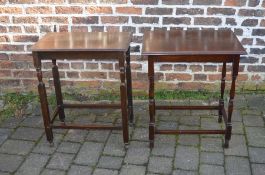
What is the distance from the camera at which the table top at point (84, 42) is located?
2707 millimetres

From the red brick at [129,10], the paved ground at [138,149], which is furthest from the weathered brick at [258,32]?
the red brick at [129,10]

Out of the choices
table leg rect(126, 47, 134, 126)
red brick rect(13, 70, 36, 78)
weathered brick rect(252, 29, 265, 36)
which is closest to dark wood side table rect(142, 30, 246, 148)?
table leg rect(126, 47, 134, 126)

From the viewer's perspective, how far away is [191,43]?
9.14ft

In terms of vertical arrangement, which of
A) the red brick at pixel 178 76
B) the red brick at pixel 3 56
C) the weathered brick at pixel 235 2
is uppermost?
the weathered brick at pixel 235 2

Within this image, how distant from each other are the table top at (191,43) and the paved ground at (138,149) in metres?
0.83

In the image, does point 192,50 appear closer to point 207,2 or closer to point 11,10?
point 207,2

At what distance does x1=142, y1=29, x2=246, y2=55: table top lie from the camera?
2.61 meters

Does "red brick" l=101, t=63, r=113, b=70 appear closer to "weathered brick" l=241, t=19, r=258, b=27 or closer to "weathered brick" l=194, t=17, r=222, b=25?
"weathered brick" l=194, t=17, r=222, b=25

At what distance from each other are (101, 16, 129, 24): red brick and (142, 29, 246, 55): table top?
0.49 metres

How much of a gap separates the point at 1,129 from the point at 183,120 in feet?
5.38

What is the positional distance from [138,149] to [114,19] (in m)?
1.22

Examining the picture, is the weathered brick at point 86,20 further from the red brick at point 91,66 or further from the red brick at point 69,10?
the red brick at point 91,66

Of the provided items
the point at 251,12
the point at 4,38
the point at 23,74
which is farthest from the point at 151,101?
the point at 4,38

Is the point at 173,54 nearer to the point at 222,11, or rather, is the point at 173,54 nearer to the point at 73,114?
the point at 222,11
